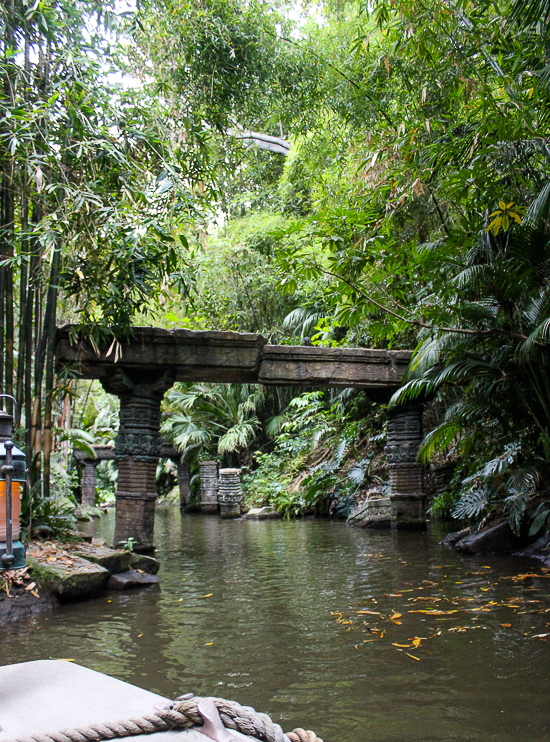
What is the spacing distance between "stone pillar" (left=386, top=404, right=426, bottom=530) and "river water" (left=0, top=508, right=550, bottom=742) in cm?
236

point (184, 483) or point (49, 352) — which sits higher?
point (49, 352)

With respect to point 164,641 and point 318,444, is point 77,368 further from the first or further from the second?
point 318,444

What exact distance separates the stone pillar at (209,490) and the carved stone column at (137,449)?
33.8 feet

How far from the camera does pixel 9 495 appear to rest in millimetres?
1932

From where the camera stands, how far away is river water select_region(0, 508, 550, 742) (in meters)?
2.36

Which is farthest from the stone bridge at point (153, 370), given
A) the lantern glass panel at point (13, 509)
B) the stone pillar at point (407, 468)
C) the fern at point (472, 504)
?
the lantern glass panel at point (13, 509)

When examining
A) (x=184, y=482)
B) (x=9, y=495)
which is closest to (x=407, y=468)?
(x=9, y=495)

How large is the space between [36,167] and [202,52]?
14.3 feet

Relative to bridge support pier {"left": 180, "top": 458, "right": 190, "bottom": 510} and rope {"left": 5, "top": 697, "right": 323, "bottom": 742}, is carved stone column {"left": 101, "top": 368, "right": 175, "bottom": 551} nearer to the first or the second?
rope {"left": 5, "top": 697, "right": 323, "bottom": 742}

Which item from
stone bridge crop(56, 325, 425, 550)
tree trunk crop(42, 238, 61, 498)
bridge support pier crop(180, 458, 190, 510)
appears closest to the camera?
tree trunk crop(42, 238, 61, 498)

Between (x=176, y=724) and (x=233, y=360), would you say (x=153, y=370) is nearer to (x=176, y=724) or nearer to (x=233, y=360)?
(x=233, y=360)

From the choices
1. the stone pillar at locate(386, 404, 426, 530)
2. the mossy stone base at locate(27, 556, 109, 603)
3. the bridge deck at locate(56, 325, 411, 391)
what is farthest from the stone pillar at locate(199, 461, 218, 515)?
the mossy stone base at locate(27, 556, 109, 603)

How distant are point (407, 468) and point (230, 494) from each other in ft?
24.5

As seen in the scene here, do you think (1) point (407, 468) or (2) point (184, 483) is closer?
(1) point (407, 468)
